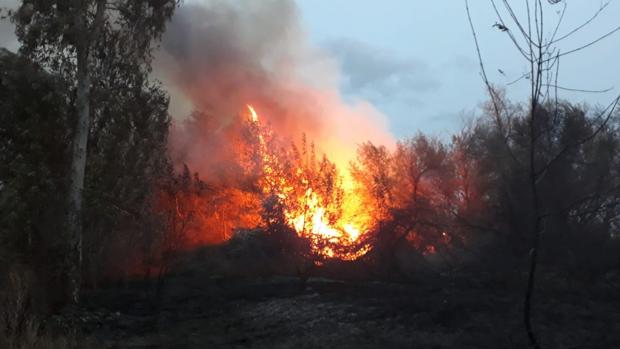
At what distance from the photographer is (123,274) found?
24469 millimetres

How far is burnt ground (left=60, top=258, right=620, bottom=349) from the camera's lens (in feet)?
44.4

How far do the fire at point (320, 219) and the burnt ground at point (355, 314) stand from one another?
1676 millimetres

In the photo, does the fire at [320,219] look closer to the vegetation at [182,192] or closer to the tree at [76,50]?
the vegetation at [182,192]

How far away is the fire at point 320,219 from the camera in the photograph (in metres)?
22.6

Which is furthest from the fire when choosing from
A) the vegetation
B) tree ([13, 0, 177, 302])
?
tree ([13, 0, 177, 302])

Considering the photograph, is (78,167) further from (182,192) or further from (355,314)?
(355,314)

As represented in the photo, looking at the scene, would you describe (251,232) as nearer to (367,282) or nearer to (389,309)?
(367,282)

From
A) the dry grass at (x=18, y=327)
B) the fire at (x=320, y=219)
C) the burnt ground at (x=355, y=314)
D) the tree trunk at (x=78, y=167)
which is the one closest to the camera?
the dry grass at (x=18, y=327)

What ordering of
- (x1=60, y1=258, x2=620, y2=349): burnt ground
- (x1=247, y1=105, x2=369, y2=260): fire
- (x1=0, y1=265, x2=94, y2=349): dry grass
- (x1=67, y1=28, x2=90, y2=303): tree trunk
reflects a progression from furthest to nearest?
(x1=247, y1=105, x2=369, y2=260): fire
(x1=67, y1=28, x2=90, y2=303): tree trunk
(x1=60, y1=258, x2=620, y2=349): burnt ground
(x1=0, y1=265, x2=94, y2=349): dry grass

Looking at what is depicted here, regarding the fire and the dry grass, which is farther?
the fire

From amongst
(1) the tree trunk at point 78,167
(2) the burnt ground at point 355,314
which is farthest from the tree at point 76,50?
(2) the burnt ground at point 355,314

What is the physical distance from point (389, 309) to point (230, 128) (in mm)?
23258

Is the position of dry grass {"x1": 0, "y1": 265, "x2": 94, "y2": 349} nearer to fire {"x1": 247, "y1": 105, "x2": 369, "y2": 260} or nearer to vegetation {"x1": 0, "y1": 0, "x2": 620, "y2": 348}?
vegetation {"x1": 0, "y1": 0, "x2": 620, "y2": 348}

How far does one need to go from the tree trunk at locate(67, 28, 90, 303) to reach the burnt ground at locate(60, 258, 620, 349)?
1.27 m
